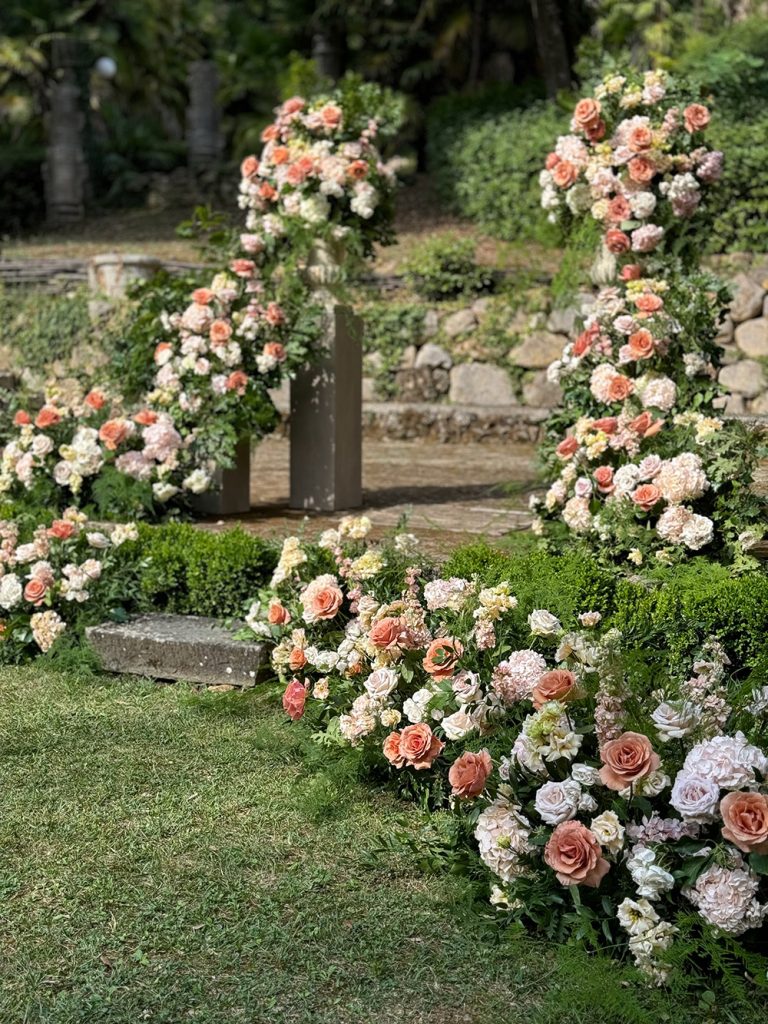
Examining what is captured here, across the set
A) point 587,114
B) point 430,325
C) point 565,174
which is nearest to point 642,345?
point 565,174

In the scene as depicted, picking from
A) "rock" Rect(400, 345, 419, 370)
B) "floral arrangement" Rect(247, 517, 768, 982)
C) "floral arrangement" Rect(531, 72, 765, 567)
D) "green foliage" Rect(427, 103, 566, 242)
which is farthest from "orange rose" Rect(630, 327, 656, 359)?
"green foliage" Rect(427, 103, 566, 242)

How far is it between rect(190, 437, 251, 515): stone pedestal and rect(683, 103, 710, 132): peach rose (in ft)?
7.79

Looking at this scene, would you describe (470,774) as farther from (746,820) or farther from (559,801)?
(746,820)

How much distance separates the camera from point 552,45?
1556 cm

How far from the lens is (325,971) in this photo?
286cm

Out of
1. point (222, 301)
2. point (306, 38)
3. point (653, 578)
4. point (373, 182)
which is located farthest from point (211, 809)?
point (306, 38)

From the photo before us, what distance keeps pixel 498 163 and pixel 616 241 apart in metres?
9.01

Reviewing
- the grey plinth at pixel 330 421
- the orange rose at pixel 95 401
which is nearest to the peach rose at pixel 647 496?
the grey plinth at pixel 330 421

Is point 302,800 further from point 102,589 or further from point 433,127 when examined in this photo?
point 433,127

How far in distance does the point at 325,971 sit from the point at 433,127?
14623 millimetres

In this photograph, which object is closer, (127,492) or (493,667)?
(493,667)

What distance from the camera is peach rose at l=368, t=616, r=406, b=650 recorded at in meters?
3.75

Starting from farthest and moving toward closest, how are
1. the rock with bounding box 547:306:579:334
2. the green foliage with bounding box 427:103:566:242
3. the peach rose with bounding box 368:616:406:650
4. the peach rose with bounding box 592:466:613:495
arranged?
the green foliage with bounding box 427:103:566:242 → the rock with bounding box 547:306:579:334 → the peach rose with bounding box 592:466:613:495 → the peach rose with bounding box 368:616:406:650

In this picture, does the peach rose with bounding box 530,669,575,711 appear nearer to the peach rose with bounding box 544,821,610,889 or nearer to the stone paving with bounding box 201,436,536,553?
the peach rose with bounding box 544,821,610,889
